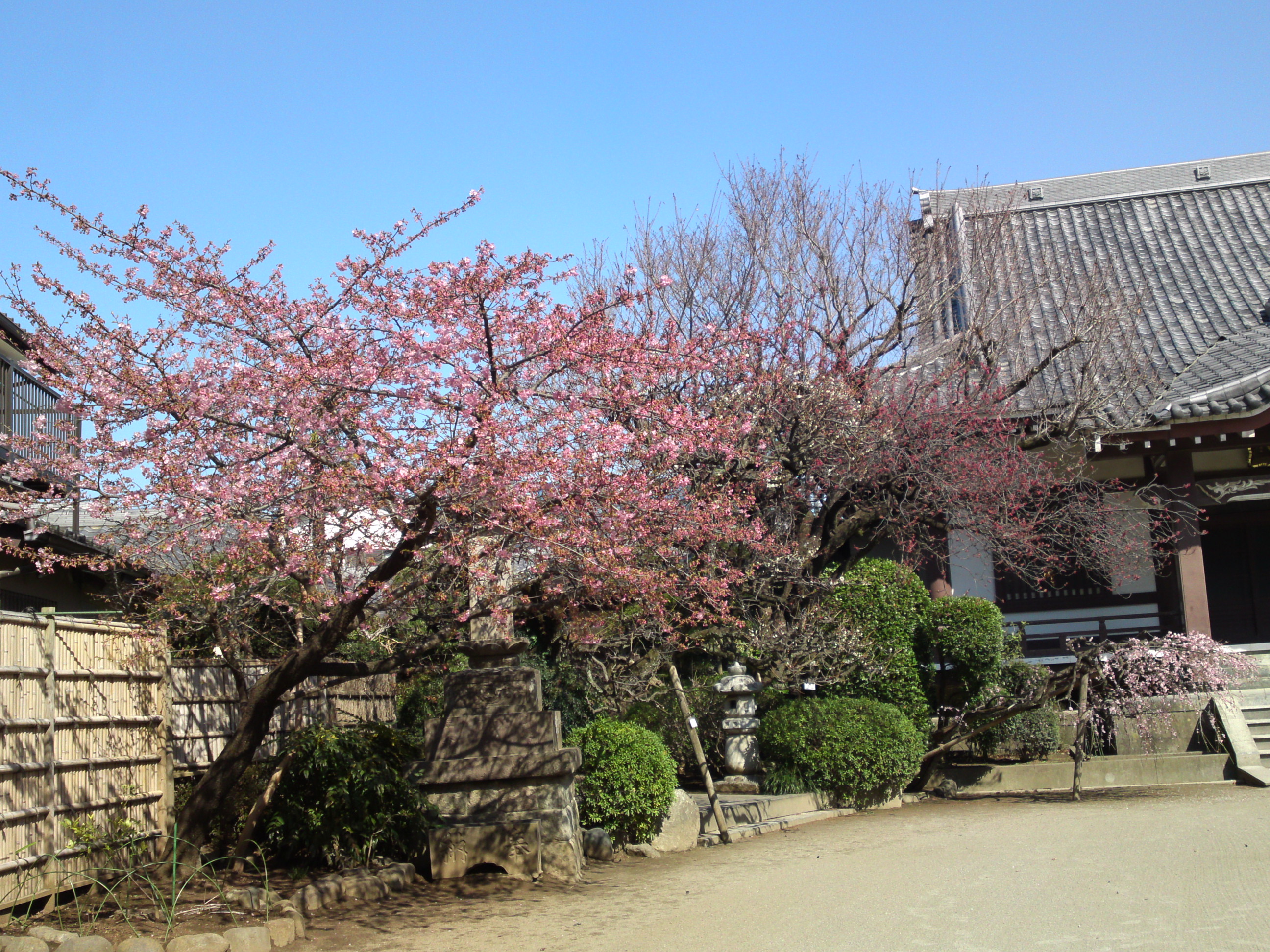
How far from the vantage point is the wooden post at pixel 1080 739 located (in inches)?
454

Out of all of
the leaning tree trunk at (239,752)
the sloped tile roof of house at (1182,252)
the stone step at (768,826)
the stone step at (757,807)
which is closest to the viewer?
the leaning tree trunk at (239,752)

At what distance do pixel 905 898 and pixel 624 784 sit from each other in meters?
2.73

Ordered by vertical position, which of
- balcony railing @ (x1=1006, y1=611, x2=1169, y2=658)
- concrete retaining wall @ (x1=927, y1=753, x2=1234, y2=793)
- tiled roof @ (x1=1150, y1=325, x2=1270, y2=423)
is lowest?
concrete retaining wall @ (x1=927, y1=753, x2=1234, y2=793)

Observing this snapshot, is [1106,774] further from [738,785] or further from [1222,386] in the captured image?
[1222,386]

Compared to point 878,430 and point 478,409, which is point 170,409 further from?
point 878,430

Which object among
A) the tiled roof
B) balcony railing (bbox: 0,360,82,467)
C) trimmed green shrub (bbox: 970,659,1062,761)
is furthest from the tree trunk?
the tiled roof

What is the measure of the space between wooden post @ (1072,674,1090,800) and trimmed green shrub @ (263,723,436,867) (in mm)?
7313

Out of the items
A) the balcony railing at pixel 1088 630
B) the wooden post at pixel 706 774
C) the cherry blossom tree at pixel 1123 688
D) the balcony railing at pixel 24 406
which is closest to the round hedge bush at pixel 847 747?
the cherry blossom tree at pixel 1123 688

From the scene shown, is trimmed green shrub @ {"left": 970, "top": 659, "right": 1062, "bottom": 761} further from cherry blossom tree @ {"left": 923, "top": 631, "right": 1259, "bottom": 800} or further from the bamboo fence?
the bamboo fence

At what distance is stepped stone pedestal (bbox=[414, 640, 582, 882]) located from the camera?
7.75 metres

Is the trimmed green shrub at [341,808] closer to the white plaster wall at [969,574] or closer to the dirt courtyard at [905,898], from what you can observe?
the dirt courtyard at [905,898]

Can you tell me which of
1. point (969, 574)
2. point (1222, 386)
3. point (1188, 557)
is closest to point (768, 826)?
point (969, 574)

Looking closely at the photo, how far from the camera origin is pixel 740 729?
1187 centimetres

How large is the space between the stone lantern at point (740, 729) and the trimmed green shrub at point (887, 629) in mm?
1242
